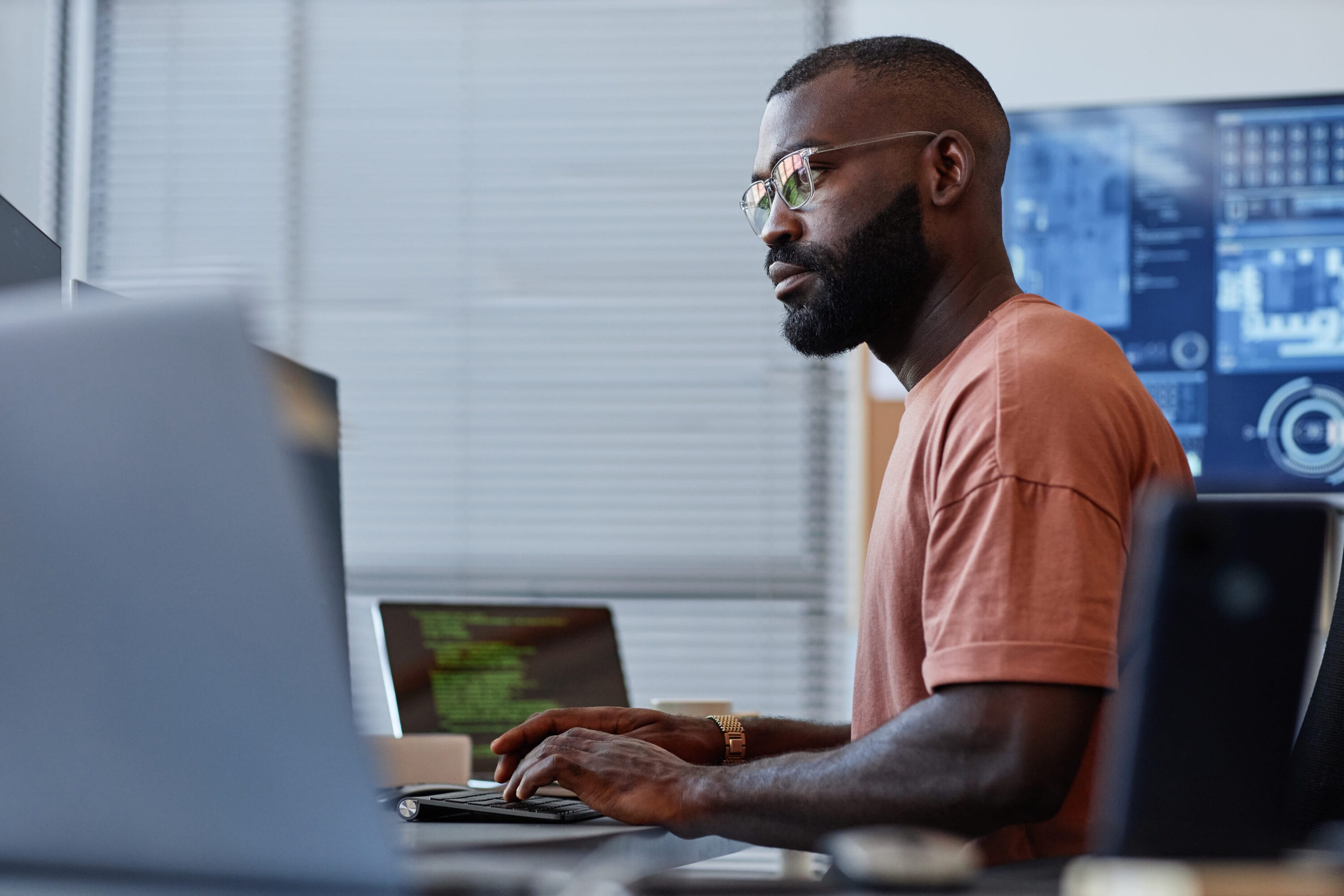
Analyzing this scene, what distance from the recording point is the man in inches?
38.1

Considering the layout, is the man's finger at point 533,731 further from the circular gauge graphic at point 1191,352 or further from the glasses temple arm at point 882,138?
the circular gauge graphic at point 1191,352

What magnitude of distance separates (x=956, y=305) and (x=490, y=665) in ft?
2.50

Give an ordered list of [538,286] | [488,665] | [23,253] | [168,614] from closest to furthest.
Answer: [168,614] < [23,253] < [488,665] < [538,286]

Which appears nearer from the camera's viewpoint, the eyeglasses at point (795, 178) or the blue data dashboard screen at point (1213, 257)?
the eyeglasses at point (795, 178)

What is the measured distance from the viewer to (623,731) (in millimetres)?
1301

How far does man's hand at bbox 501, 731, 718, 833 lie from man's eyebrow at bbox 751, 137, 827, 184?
707 mm

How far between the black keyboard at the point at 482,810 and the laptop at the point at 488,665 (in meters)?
0.35

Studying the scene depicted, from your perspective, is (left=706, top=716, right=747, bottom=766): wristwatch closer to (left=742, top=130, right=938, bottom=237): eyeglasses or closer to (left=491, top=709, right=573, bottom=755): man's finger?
(left=491, top=709, right=573, bottom=755): man's finger

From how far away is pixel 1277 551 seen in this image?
20.2 inches

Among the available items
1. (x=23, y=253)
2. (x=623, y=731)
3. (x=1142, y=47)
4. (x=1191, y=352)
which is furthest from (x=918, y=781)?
(x=1142, y=47)

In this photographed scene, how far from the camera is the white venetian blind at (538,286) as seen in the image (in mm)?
2912

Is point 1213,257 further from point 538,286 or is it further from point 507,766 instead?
point 507,766

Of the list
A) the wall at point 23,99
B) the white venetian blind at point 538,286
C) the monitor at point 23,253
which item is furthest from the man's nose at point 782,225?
the wall at point 23,99

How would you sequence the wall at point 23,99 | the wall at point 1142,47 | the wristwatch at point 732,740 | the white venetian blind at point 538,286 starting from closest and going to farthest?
the wristwatch at point 732,740 → the wall at point 1142,47 → the white venetian blind at point 538,286 → the wall at point 23,99
